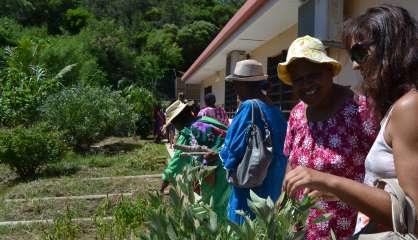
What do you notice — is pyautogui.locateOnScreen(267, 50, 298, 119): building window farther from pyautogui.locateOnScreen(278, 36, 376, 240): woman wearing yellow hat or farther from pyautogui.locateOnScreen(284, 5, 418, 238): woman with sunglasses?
pyautogui.locateOnScreen(284, 5, 418, 238): woman with sunglasses

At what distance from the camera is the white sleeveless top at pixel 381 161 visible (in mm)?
1411

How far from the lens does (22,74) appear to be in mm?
17391

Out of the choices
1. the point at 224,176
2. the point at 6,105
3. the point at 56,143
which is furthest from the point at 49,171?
the point at 224,176

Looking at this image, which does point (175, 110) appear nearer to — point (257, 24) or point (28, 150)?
point (257, 24)

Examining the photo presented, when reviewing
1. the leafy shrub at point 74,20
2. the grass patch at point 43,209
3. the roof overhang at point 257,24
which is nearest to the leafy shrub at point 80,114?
the roof overhang at point 257,24

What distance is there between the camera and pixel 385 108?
59.3 inches

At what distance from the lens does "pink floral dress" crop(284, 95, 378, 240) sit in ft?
6.49

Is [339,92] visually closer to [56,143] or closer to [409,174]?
[409,174]

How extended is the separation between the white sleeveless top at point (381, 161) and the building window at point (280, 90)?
5464 millimetres

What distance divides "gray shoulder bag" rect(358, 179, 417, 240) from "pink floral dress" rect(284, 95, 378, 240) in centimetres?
70

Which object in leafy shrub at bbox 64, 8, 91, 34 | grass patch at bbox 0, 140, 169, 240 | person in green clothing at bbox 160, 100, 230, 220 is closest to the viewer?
person in green clothing at bbox 160, 100, 230, 220

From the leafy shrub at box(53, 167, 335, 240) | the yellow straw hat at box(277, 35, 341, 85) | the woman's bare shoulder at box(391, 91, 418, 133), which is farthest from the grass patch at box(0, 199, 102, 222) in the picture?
the woman's bare shoulder at box(391, 91, 418, 133)

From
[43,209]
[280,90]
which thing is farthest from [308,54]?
[280,90]

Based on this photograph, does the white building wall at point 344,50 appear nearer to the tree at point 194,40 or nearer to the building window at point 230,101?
the building window at point 230,101
